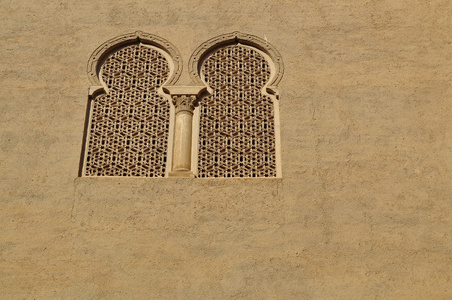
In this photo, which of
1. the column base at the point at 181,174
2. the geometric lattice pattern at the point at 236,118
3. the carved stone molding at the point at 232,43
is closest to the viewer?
the column base at the point at 181,174

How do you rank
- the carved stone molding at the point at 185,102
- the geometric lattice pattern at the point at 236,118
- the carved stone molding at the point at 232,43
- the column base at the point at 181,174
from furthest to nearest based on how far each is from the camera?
the carved stone molding at the point at 232,43 → the carved stone molding at the point at 185,102 → the geometric lattice pattern at the point at 236,118 → the column base at the point at 181,174

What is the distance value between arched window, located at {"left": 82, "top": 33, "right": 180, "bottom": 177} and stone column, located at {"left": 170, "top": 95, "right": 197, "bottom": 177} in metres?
0.10

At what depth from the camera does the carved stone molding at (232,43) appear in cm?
595

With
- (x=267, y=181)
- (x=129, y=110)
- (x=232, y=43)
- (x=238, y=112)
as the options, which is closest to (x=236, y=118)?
(x=238, y=112)

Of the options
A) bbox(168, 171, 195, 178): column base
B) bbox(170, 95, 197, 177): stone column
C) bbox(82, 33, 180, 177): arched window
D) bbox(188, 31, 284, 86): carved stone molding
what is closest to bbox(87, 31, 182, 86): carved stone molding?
bbox(82, 33, 180, 177): arched window

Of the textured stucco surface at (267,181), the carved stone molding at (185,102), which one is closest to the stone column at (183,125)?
the carved stone molding at (185,102)

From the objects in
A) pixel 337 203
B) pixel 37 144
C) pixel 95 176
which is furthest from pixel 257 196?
pixel 37 144

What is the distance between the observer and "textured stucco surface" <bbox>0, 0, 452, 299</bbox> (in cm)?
502

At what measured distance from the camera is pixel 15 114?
5781 mm

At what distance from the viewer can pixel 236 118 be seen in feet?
19.0

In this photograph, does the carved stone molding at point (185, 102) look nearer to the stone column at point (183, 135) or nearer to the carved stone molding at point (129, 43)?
the stone column at point (183, 135)

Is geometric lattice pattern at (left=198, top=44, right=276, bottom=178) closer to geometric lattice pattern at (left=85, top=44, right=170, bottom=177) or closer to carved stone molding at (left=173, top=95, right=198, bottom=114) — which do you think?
carved stone molding at (left=173, top=95, right=198, bottom=114)

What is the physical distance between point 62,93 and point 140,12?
3.57 feet

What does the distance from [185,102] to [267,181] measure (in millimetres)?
1003
